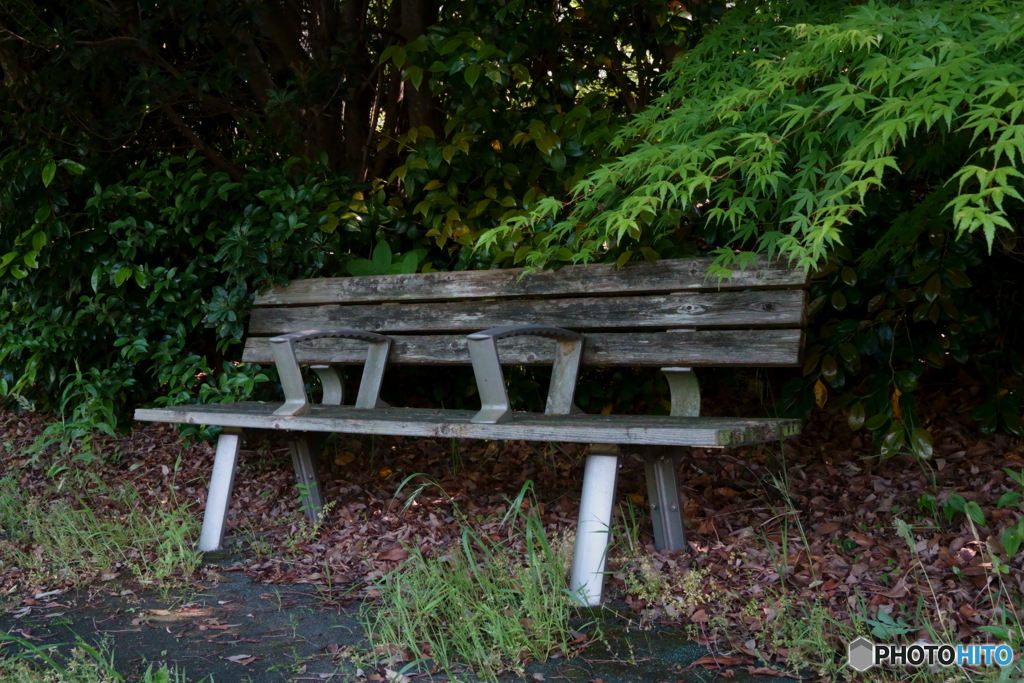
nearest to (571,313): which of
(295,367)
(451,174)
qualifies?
(295,367)

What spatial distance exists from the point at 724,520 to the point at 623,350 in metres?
0.66

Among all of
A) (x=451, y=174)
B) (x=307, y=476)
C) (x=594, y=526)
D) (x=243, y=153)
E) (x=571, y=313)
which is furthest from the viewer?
(x=243, y=153)

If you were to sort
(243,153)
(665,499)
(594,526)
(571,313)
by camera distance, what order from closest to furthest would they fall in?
(594,526), (665,499), (571,313), (243,153)

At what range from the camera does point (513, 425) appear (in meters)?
2.67

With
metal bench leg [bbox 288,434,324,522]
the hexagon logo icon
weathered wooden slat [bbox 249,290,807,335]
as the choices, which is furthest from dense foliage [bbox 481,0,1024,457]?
metal bench leg [bbox 288,434,324,522]

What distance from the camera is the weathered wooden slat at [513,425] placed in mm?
2387

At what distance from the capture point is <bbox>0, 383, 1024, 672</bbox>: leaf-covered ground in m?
2.37

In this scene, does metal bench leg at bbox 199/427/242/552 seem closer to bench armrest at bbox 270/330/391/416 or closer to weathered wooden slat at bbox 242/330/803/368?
bench armrest at bbox 270/330/391/416

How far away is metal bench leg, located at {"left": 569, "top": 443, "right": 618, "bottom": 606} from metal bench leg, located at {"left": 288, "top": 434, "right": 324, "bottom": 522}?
1377 millimetres

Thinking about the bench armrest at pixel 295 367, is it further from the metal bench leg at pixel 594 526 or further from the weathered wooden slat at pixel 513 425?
the metal bench leg at pixel 594 526

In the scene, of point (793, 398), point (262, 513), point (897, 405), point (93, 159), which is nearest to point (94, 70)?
point (93, 159)

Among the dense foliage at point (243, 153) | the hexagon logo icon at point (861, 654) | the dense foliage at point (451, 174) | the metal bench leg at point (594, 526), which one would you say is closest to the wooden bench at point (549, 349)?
the metal bench leg at point (594, 526)

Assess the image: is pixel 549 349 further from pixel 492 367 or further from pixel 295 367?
pixel 295 367

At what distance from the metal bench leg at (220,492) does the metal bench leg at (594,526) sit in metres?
1.51
